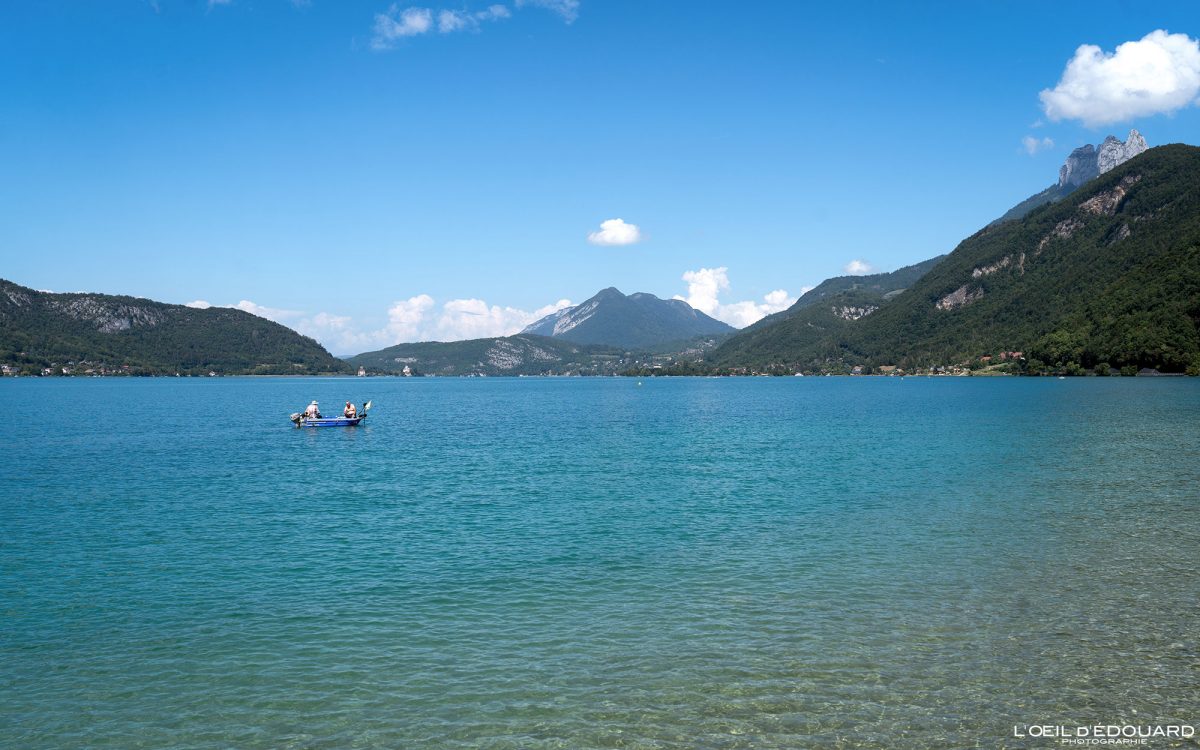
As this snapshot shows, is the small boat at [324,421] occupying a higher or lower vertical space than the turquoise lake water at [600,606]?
higher

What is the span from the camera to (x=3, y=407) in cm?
12294

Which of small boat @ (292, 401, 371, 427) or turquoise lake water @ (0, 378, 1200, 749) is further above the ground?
small boat @ (292, 401, 371, 427)

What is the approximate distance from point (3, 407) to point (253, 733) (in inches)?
5731

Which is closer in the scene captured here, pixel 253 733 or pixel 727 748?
pixel 727 748

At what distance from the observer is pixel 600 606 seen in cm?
2000

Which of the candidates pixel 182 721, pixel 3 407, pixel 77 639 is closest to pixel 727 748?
pixel 182 721

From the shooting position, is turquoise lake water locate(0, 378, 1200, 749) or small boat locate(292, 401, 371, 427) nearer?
turquoise lake water locate(0, 378, 1200, 749)

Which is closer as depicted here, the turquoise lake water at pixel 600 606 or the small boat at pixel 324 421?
the turquoise lake water at pixel 600 606

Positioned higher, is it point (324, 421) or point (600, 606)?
point (324, 421)

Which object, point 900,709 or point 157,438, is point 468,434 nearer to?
point 157,438

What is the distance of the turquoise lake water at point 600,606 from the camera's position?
13.4 metres

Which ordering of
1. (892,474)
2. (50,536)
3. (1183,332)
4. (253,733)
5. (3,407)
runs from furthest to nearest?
1. (1183,332)
2. (3,407)
3. (892,474)
4. (50,536)
5. (253,733)

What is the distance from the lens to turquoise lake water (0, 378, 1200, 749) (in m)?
13.4

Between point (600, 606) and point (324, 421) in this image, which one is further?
point (324, 421)
